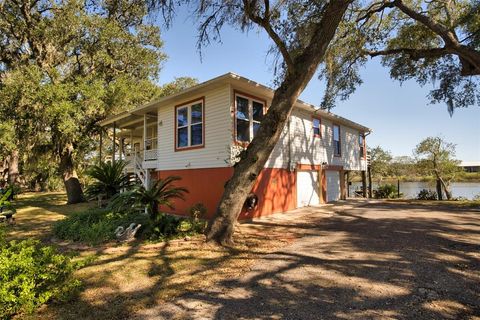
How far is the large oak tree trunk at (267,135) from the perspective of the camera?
20.5 feet

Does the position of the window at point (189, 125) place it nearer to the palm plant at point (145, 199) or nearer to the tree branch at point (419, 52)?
the palm plant at point (145, 199)

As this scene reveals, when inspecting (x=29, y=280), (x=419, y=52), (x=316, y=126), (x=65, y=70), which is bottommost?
(x=29, y=280)

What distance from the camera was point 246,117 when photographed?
33.9 feet

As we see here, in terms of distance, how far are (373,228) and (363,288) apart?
448 cm

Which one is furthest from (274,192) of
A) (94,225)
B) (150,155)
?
(94,225)

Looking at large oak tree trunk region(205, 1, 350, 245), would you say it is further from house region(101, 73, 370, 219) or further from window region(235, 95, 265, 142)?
window region(235, 95, 265, 142)

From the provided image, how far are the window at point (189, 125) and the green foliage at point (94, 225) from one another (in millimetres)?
3862

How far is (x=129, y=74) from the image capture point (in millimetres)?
17625

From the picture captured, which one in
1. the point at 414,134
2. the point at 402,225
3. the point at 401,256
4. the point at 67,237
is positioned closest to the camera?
the point at 401,256

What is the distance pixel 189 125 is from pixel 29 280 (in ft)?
27.4

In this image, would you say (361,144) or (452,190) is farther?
(452,190)

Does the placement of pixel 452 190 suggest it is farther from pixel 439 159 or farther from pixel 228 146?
pixel 228 146

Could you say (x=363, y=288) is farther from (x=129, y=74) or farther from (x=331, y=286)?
(x=129, y=74)

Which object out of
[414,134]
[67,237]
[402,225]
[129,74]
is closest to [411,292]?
[402,225]
